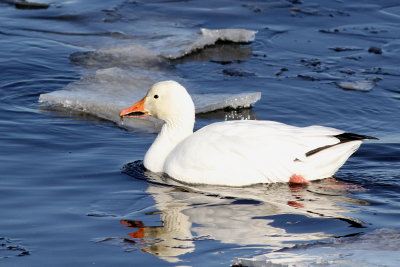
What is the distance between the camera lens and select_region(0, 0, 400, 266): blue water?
630 cm

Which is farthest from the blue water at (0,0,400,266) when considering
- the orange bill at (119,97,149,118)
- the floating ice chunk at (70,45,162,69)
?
the orange bill at (119,97,149,118)

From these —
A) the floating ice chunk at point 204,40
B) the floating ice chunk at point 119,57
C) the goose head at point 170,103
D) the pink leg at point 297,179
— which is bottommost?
the pink leg at point 297,179

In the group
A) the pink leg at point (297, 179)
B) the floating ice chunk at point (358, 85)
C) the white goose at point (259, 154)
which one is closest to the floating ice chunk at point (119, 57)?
the floating ice chunk at point (358, 85)

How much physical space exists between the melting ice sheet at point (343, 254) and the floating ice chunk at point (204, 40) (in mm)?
6544

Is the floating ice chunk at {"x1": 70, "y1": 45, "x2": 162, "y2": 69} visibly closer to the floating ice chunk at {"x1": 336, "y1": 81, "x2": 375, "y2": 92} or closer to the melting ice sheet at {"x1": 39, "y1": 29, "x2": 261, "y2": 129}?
the melting ice sheet at {"x1": 39, "y1": 29, "x2": 261, "y2": 129}

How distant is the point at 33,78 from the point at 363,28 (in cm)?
553

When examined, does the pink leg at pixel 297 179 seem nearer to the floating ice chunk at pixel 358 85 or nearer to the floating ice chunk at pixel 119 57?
the floating ice chunk at pixel 358 85

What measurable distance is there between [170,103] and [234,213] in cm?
180

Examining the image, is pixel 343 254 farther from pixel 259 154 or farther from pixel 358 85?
pixel 358 85

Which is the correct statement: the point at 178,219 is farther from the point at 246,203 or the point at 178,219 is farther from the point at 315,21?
the point at 315,21

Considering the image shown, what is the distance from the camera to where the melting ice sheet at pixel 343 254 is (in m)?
5.68

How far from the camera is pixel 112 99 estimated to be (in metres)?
10.4

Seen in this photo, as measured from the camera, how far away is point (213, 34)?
512 inches

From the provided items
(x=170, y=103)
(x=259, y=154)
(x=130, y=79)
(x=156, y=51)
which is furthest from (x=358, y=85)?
(x=259, y=154)
